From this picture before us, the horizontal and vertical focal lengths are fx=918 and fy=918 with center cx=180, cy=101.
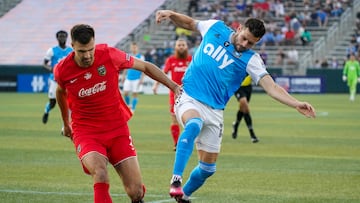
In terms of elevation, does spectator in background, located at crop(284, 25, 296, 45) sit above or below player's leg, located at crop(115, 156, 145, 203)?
below

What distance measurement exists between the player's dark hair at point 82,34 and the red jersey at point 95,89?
0.43 meters

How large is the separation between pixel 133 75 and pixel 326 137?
11.6m

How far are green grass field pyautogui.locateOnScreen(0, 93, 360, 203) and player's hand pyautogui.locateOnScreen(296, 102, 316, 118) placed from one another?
93.3 inches

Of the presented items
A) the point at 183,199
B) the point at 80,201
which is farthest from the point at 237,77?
the point at 80,201

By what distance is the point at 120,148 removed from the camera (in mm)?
10031

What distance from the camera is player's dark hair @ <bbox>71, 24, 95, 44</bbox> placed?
9.52 meters

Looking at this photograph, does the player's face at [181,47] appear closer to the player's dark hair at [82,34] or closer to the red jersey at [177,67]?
the red jersey at [177,67]

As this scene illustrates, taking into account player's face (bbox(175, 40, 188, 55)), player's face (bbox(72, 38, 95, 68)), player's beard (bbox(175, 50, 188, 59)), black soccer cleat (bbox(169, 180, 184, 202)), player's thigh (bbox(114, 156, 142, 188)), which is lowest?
player's beard (bbox(175, 50, 188, 59))

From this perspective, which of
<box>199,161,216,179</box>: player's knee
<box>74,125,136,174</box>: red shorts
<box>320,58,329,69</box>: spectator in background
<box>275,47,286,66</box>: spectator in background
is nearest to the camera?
<box>74,125,136,174</box>: red shorts

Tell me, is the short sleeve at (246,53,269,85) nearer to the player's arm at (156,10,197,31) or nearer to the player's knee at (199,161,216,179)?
the player's arm at (156,10,197,31)

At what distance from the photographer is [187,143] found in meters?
10.8

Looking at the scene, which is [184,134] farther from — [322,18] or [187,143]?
[322,18]

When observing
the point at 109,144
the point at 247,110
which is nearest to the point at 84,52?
the point at 109,144

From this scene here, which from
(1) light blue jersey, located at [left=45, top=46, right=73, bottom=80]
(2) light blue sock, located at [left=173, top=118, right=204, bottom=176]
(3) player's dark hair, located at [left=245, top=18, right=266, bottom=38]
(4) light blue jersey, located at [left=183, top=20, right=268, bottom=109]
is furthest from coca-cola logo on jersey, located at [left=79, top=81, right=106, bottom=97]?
(1) light blue jersey, located at [left=45, top=46, right=73, bottom=80]
